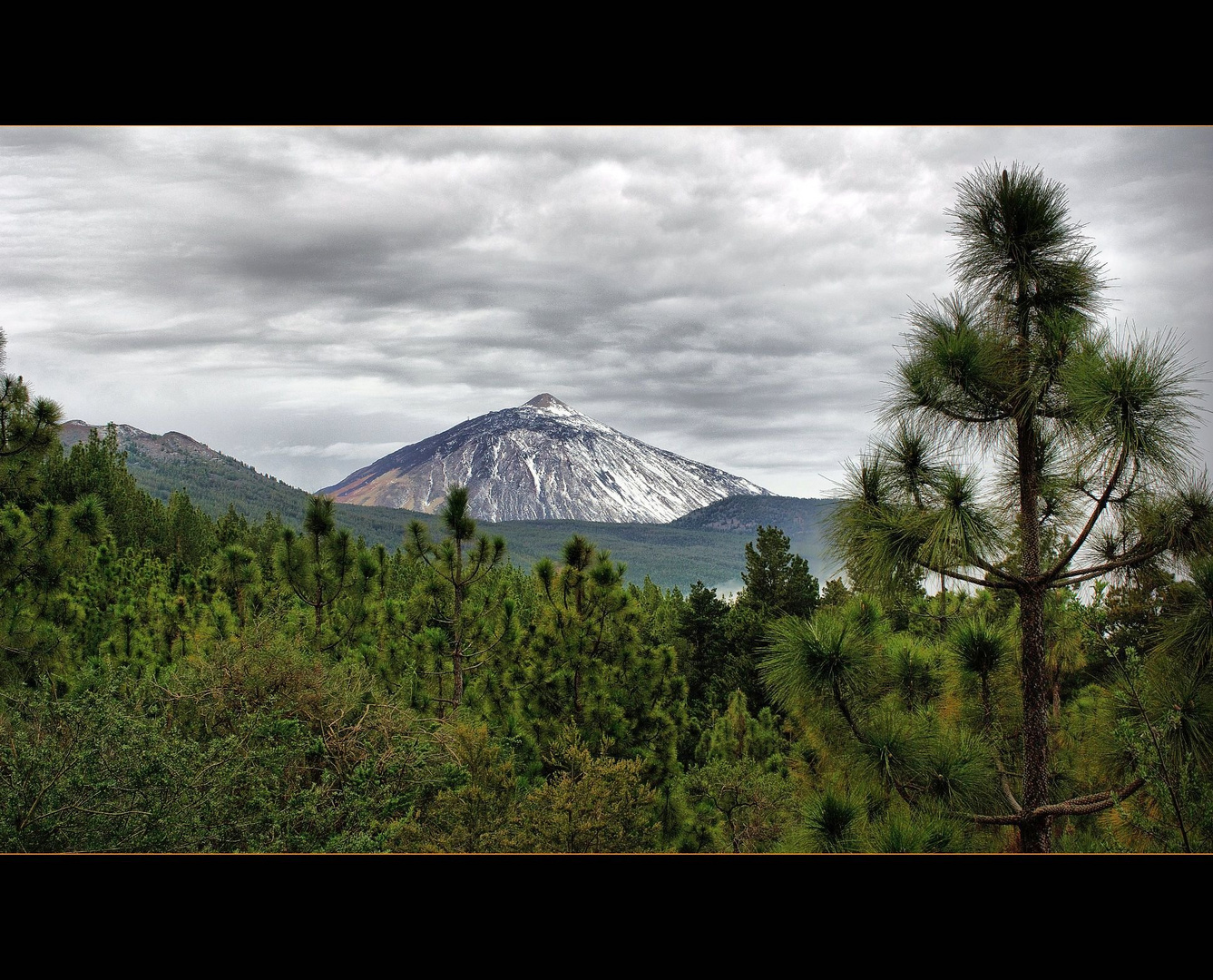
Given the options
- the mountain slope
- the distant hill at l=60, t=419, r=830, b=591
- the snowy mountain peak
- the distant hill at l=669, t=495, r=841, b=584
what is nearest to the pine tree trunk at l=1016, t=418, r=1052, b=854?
the distant hill at l=60, t=419, r=830, b=591

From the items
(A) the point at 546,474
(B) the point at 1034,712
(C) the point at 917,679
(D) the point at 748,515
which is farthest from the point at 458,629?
(A) the point at 546,474

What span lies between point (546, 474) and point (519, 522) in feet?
142

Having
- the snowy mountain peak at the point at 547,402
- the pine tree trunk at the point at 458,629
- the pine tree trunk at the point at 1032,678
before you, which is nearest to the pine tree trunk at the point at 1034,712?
the pine tree trunk at the point at 1032,678

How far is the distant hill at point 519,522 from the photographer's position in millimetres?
51312

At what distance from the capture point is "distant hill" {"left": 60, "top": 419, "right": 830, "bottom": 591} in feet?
168

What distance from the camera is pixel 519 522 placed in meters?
69.5

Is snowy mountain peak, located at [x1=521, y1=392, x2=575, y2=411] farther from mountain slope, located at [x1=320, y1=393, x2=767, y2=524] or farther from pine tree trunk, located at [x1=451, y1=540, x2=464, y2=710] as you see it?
pine tree trunk, located at [x1=451, y1=540, x2=464, y2=710]

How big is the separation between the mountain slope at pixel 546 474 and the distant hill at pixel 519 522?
1800 centimetres

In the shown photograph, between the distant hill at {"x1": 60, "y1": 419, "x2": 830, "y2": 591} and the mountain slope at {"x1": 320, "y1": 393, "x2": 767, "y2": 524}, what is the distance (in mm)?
18000

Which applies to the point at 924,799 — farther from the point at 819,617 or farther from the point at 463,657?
the point at 463,657

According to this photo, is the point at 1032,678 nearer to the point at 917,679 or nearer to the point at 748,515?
the point at 917,679

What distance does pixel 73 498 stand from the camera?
9.49m
